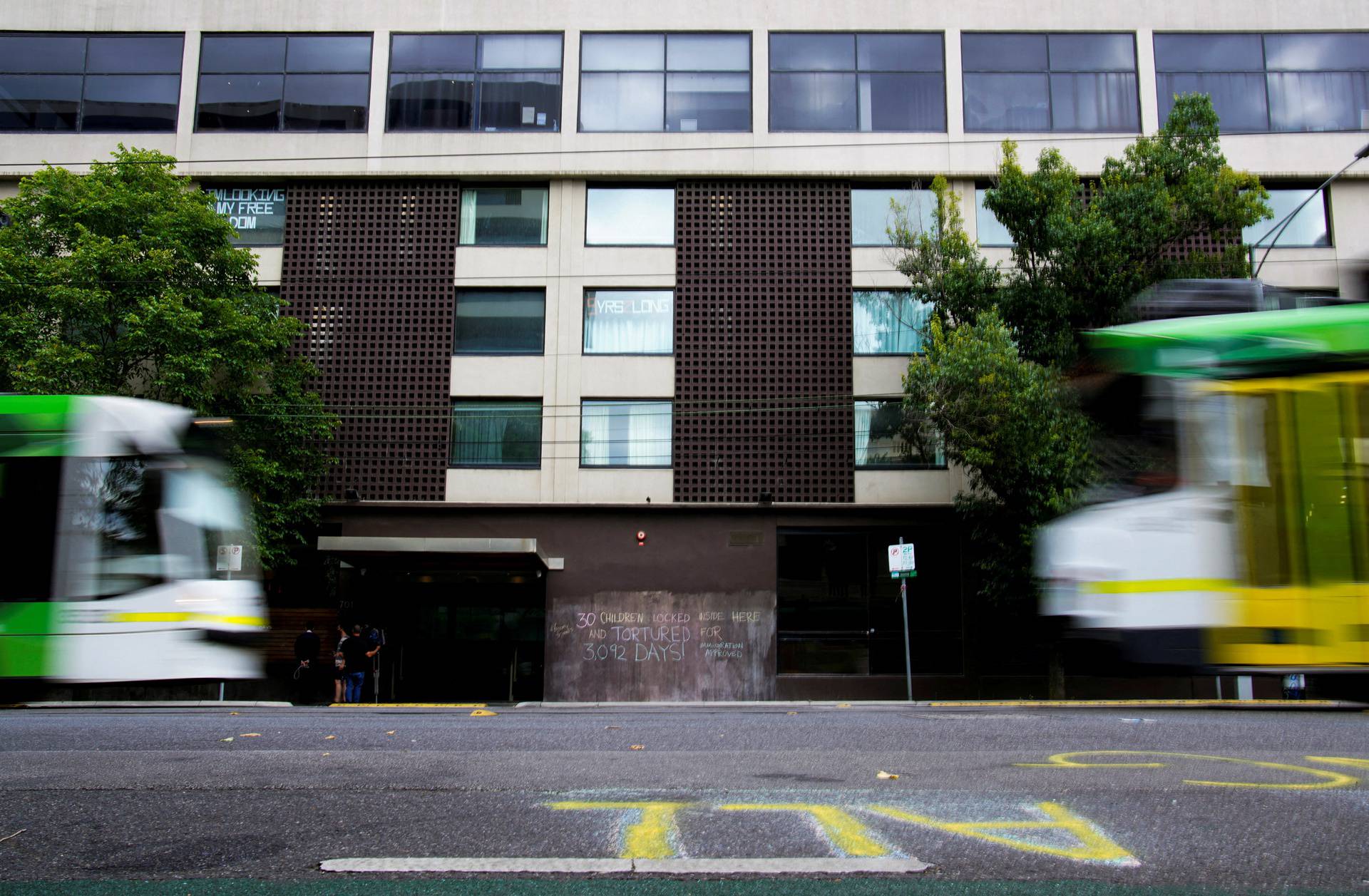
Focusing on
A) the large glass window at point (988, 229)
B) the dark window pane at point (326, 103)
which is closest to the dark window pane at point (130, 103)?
the dark window pane at point (326, 103)

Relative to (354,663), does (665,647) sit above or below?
above

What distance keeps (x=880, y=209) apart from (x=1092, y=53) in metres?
6.26

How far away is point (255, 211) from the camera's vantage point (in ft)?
85.5

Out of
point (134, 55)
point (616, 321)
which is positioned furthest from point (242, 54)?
point (616, 321)

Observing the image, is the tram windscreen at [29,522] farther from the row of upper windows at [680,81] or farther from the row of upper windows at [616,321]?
the row of upper windows at [680,81]

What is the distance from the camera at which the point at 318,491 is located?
24.7m

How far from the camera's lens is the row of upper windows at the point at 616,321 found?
994 inches

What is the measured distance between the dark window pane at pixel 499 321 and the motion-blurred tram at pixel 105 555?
18655mm

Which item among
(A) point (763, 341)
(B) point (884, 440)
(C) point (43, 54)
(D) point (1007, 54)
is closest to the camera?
(B) point (884, 440)

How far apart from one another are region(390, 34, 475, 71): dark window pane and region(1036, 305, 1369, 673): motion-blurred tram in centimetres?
2377

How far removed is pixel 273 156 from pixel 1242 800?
24.3 m

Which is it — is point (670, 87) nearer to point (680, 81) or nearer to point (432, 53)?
point (680, 81)

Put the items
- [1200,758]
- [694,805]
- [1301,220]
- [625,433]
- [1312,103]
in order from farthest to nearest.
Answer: [1312,103] < [1301,220] < [625,433] < [1200,758] < [694,805]

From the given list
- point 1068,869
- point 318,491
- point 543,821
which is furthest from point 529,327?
point 1068,869
